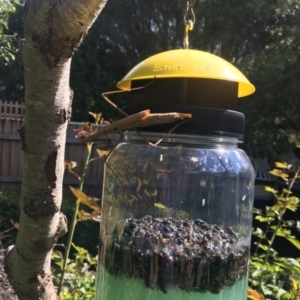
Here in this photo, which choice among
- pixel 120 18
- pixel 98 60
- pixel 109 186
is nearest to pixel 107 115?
pixel 98 60

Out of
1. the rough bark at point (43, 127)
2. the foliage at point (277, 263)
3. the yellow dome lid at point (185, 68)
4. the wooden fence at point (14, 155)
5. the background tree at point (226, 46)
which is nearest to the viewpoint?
the rough bark at point (43, 127)

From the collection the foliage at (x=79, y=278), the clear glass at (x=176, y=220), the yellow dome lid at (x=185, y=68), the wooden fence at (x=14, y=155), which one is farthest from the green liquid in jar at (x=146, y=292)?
the wooden fence at (x=14, y=155)

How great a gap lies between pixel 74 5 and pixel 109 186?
0.56m

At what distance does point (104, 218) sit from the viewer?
3.95ft

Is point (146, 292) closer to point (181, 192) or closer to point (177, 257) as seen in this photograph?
point (177, 257)

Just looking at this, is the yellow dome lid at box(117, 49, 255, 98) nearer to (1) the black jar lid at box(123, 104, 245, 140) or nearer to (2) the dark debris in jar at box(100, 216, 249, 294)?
(1) the black jar lid at box(123, 104, 245, 140)

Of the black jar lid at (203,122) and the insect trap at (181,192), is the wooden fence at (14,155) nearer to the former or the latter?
the insect trap at (181,192)

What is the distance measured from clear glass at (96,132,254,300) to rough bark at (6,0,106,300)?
0.49 feet

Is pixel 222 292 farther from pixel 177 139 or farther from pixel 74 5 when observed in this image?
pixel 74 5

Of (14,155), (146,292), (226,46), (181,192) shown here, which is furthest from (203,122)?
(226,46)

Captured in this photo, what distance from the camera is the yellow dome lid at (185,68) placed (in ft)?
3.10

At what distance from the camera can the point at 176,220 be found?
113 centimetres

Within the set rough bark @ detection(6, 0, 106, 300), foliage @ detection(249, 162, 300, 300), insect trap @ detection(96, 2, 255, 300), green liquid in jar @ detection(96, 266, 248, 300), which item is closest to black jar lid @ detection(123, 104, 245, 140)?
insect trap @ detection(96, 2, 255, 300)

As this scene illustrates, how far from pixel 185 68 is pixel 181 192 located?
1.11 ft
